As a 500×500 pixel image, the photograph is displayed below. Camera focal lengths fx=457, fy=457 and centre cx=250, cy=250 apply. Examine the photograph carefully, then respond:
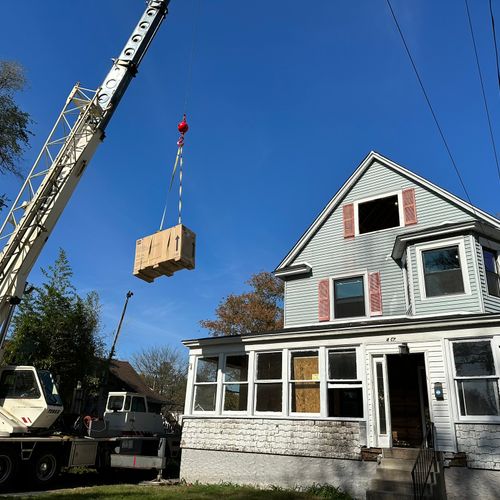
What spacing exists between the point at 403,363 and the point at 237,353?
501cm

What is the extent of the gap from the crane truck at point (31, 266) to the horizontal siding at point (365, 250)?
24.2 ft

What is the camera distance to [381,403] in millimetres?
11500

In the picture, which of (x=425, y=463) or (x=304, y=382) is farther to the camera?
(x=304, y=382)

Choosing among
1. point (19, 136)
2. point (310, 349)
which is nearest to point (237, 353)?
point (310, 349)

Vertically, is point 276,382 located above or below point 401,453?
above

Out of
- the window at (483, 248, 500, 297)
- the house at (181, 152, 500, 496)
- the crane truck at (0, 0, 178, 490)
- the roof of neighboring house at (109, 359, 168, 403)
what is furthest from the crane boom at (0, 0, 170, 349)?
the roof of neighboring house at (109, 359, 168, 403)

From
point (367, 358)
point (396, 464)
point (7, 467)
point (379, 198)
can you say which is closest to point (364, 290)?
point (379, 198)

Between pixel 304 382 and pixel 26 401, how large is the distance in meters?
8.16

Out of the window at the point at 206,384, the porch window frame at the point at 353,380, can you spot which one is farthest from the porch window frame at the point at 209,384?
the porch window frame at the point at 353,380

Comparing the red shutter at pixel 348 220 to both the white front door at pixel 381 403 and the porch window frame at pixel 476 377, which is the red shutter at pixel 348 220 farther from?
the porch window frame at pixel 476 377

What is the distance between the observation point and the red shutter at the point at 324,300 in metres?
16.7

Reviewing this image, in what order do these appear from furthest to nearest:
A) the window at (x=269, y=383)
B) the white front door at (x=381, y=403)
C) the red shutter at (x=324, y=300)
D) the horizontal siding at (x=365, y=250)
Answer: the red shutter at (x=324, y=300), the horizontal siding at (x=365, y=250), the window at (x=269, y=383), the white front door at (x=381, y=403)

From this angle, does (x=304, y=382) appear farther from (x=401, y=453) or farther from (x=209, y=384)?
(x=209, y=384)

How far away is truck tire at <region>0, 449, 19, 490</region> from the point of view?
12422 mm
